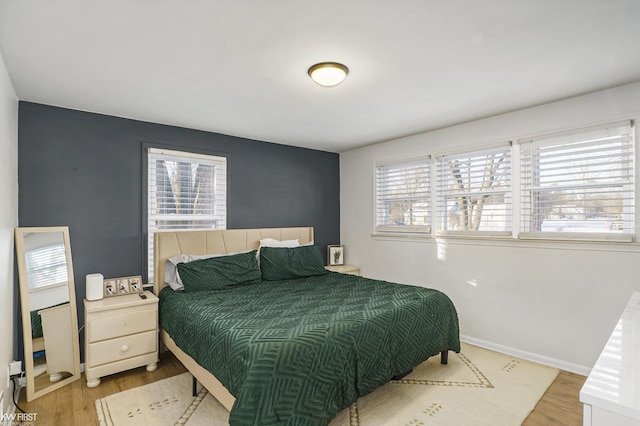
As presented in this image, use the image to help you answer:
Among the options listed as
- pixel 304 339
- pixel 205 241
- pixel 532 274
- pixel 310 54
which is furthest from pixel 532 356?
pixel 205 241

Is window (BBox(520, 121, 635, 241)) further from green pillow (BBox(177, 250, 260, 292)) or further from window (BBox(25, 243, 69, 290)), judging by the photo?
window (BBox(25, 243, 69, 290))

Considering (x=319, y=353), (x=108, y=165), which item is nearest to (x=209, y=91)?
(x=108, y=165)

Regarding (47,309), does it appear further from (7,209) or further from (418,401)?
(418,401)

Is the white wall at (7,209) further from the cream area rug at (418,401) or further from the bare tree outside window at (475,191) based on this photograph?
the bare tree outside window at (475,191)

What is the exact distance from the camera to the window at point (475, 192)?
351 centimetres

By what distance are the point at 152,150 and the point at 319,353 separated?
2.81m

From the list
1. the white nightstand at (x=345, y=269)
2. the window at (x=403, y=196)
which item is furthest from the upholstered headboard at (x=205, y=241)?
the window at (x=403, y=196)

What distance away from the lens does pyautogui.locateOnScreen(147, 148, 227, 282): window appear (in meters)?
3.60

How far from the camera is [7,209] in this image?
2398mm

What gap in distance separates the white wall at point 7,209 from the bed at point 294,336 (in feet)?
3.44

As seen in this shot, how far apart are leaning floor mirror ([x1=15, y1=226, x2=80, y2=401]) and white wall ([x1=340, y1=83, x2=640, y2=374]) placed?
3.52 meters

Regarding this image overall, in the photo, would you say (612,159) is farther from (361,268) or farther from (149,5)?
(149,5)

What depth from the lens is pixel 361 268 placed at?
494 cm

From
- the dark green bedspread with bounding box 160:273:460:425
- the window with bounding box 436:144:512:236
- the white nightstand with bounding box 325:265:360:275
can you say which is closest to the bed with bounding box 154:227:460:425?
the dark green bedspread with bounding box 160:273:460:425
